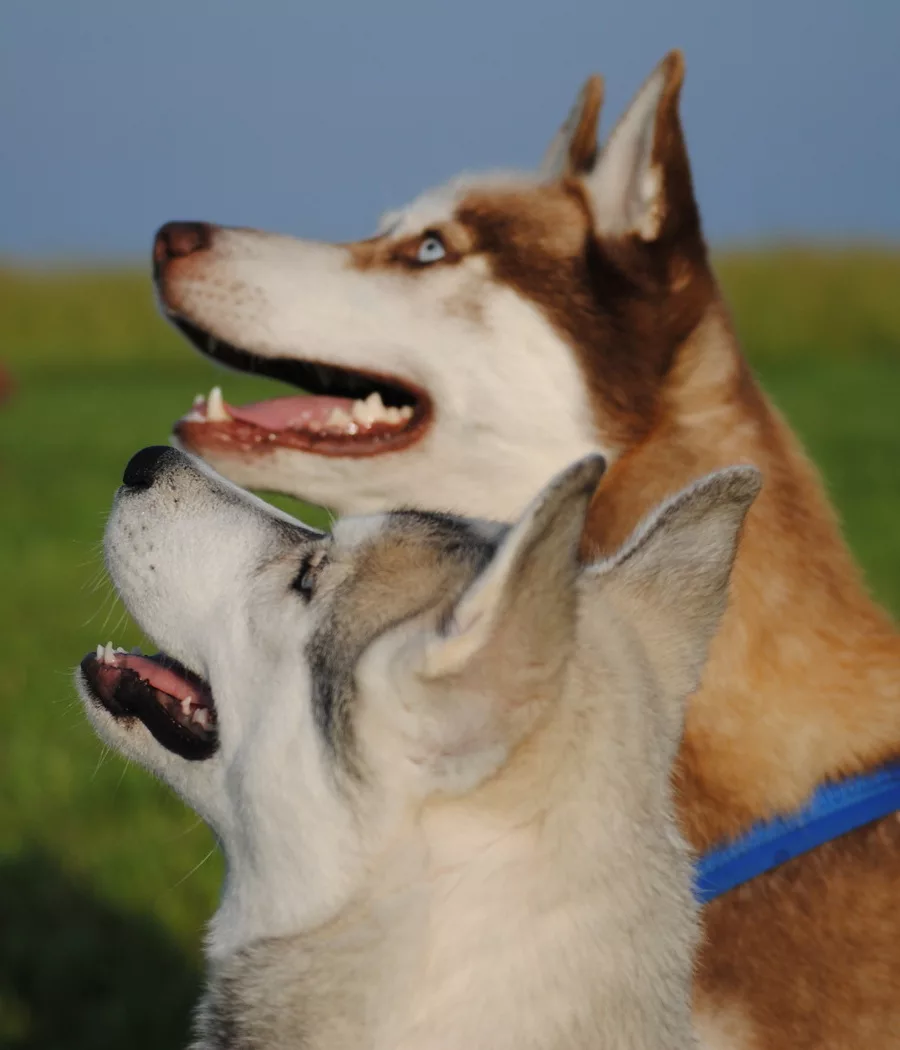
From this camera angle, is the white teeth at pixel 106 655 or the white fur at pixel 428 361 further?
the white fur at pixel 428 361

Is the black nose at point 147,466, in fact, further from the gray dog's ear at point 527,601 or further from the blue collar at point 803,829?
the blue collar at point 803,829

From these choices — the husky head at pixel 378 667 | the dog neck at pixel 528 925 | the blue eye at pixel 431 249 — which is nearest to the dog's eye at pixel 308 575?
the husky head at pixel 378 667

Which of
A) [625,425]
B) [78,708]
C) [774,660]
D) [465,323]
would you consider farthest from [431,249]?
[78,708]

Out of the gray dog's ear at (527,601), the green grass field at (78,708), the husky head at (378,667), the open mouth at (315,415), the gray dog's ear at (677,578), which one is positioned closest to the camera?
the gray dog's ear at (527,601)

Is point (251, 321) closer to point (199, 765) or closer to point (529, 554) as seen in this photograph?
point (199, 765)

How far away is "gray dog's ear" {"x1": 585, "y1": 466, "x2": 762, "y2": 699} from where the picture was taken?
2.48 meters

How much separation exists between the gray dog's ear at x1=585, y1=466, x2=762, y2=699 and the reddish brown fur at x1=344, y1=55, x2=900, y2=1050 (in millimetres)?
467

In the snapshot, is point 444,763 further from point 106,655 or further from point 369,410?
point 369,410

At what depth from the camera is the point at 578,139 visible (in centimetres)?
364

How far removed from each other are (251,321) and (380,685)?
159 centimetres

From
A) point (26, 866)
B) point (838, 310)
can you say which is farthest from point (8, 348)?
point (26, 866)

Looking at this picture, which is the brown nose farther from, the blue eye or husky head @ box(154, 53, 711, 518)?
the blue eye

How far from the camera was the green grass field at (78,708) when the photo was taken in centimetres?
429

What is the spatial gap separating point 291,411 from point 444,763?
160cm
